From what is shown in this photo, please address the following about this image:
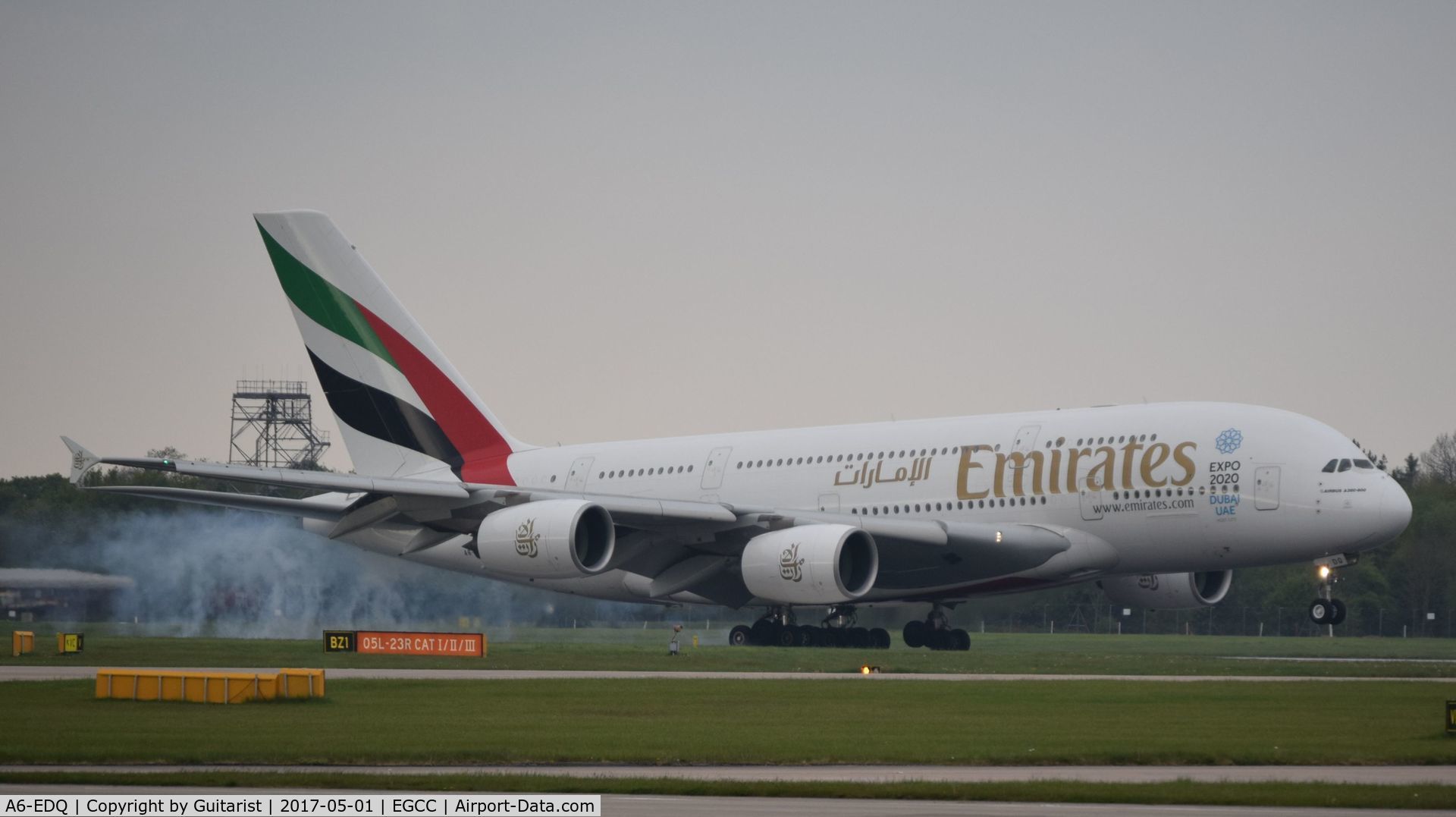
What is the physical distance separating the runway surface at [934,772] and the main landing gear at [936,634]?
23.7 meters

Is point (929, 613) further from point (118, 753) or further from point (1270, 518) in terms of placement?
point (118, 753)

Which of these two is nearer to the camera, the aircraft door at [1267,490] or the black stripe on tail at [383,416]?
the aircraft door at [1267,490]

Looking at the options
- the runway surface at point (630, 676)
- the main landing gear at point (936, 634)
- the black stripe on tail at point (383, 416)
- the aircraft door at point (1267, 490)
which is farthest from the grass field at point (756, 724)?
the black stripe on tail at point (383, 416)

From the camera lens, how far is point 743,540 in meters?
39.1

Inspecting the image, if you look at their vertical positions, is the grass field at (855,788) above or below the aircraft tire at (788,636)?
below

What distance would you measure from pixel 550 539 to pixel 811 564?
5.15 m

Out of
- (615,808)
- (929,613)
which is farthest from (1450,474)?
(615,808)

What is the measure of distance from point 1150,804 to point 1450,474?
9163 centimetres

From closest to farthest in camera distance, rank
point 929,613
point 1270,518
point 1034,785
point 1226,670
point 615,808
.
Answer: point 615,808 < point 1034,785 < point 1226,670 < point 1270,518 < point 929,613

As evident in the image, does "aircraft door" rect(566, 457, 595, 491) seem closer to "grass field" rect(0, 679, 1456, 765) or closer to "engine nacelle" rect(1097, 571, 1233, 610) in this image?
"engine nacelle" rect(1097, 571, 1233, 610)

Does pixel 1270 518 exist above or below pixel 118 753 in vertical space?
above

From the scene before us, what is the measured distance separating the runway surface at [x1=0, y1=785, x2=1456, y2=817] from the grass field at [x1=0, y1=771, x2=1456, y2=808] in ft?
0.83

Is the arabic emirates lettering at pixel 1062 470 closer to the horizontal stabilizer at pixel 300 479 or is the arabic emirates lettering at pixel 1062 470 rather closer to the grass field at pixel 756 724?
the grass field at pixel 756 724

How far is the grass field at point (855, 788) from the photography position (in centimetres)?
1453
